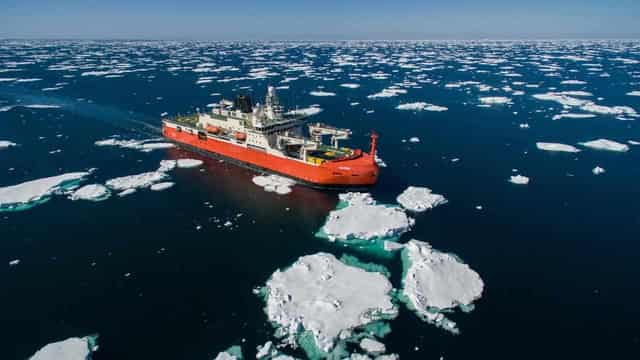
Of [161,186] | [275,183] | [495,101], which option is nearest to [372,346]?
[275,183]

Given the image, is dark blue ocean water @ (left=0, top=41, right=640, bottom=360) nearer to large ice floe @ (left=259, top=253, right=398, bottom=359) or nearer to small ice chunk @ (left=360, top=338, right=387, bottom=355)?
small ice chunk @ (left=360, top=338, right=387, bottom=355)

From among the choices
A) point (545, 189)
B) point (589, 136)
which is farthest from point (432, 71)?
point (545, 189)

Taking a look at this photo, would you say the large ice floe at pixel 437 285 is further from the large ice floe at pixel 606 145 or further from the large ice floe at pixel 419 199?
the large ice floe at pixel 606 145

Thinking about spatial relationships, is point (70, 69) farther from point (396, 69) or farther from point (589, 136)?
point (589, 136)

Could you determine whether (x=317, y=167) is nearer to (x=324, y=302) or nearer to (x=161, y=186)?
(x=161, y=186)

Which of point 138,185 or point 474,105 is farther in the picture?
point 474,105

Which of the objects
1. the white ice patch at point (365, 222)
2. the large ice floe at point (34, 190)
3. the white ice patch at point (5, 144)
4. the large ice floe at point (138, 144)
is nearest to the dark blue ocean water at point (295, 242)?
the white ice patch at point (365, 222)
